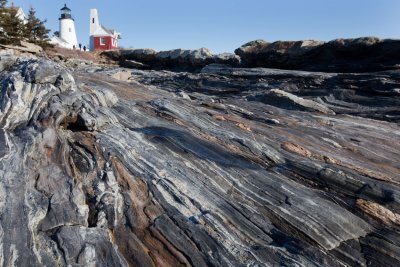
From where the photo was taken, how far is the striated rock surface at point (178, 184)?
7.63 m

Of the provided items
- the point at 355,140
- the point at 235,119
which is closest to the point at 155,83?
the point at 235,119

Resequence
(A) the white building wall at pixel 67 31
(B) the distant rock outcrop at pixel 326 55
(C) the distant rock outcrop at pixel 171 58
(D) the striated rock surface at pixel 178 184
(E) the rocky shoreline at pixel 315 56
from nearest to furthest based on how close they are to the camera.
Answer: (D) the striated rock surface at pixel 178 184 < (B) the distant rock outcrop at pixel 326 55 < (E) the rocky shoreline at pixel 315 56 < (C) the distant rock outcrop at pixel 171 58 < (A) the white building wall at pixel 67 31

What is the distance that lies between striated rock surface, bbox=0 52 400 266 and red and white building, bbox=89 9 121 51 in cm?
8102

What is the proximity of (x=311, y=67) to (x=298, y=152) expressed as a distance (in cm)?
1645

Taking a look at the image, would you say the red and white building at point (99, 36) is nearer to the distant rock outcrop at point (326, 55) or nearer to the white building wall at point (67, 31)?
the white building wall at point (67, 31)

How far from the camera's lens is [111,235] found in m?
7.99

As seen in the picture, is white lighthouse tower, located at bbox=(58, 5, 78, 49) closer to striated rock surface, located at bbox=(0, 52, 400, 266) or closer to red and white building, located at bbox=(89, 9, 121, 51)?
red and white building, located at bbox=(89, 9, 121, 51)

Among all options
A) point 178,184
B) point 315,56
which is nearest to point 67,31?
point 315,56

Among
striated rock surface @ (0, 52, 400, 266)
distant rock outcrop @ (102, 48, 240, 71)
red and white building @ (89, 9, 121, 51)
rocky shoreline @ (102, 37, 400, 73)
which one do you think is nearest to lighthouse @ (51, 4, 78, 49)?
red and white building @ (89, 9, 121, 51)

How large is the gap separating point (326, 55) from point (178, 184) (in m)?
20.7

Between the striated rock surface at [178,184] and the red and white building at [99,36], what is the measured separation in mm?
81021

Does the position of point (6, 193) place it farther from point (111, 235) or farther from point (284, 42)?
point (284, 42)

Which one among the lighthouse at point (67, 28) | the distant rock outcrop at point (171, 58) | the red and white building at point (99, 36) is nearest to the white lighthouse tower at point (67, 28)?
the lighthouse at point (67, 28)

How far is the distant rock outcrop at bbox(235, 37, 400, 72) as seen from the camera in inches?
904
